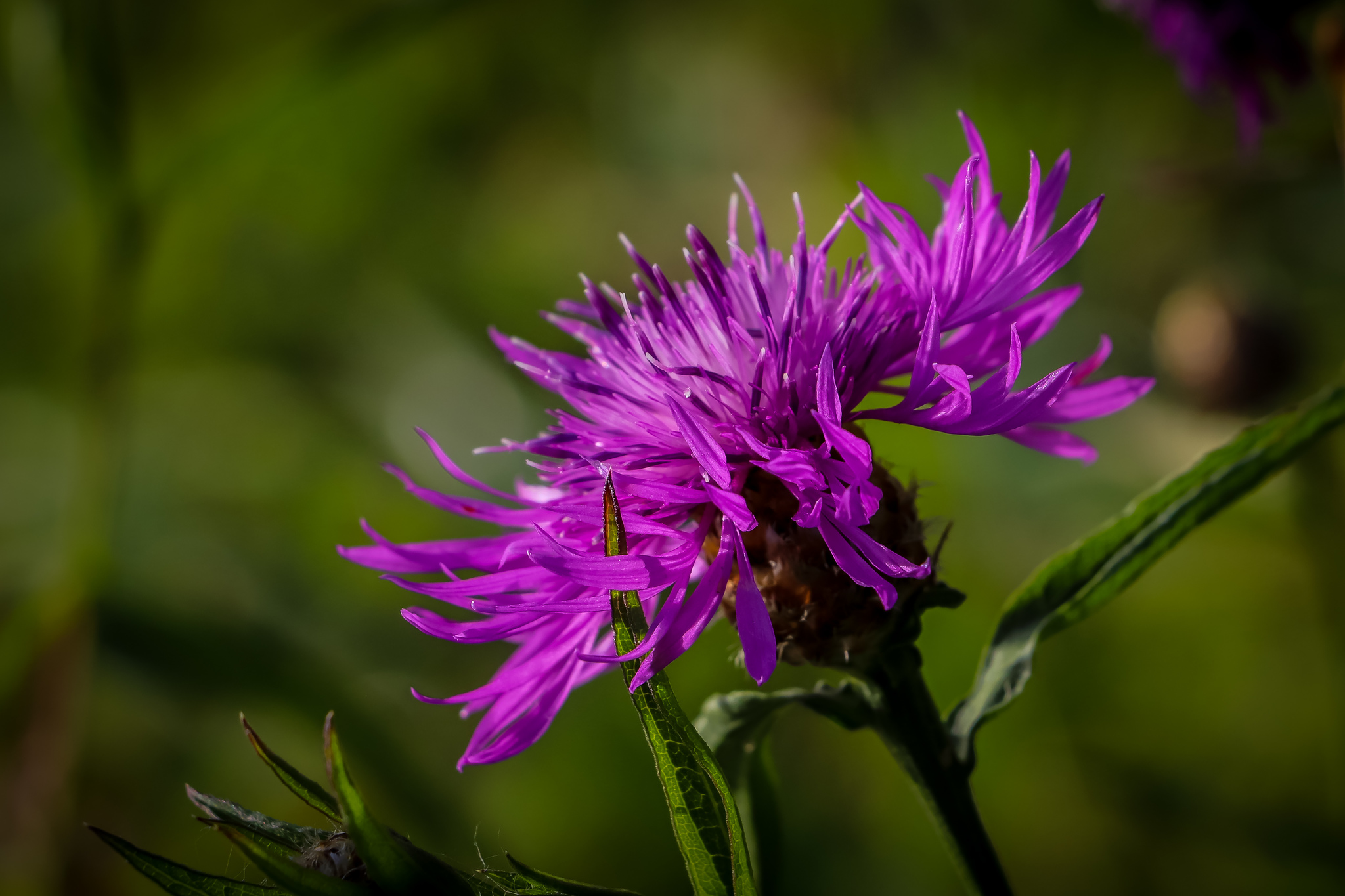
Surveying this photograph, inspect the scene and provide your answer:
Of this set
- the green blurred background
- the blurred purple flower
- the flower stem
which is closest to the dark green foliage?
the flower stem

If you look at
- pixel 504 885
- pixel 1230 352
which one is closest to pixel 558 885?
pixel 504 885

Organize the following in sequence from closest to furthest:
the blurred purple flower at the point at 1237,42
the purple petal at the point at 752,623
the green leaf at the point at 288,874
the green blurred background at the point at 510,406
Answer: the green leaf at the point at 288,874 → the purple petal at the point at 752,623 → the blurred purple flower at the point at 1237,42 → the green blurred background at the point at 510,406

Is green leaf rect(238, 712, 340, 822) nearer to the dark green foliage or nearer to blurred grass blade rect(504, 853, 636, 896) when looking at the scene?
the dark green foliage

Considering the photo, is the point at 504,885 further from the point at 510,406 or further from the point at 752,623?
the point at 510,406

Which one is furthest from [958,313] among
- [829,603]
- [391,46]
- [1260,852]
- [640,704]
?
[1260,852]

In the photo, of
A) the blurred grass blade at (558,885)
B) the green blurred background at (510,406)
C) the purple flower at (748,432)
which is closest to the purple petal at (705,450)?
the purple flower at (748,432)

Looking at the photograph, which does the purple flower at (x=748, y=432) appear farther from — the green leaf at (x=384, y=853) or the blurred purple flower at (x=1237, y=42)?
the blurred purple flower at (x=1237, y=42)
